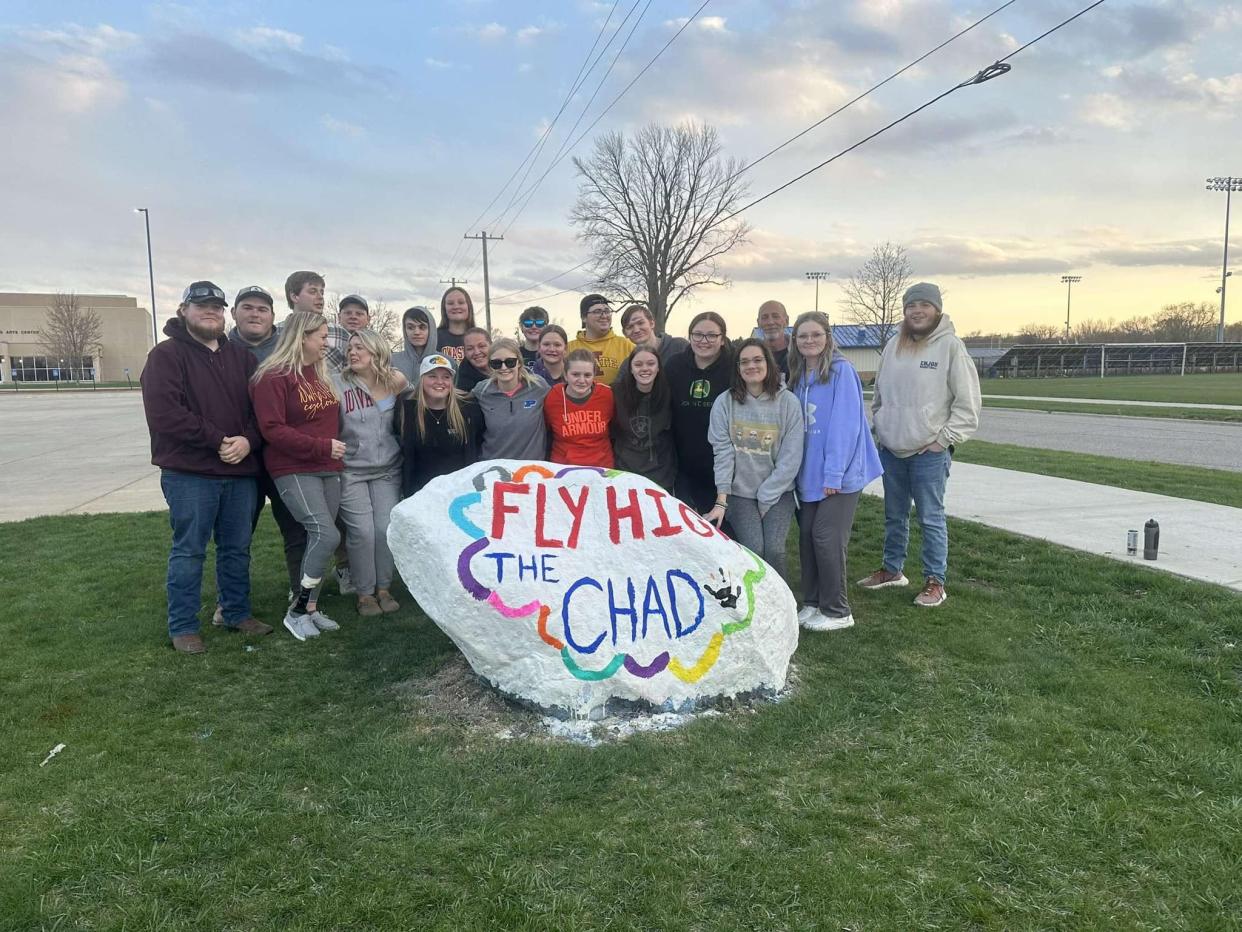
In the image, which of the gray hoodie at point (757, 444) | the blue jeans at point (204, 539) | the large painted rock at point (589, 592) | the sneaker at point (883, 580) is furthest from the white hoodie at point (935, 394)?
the blue jeans at point (204, 539)

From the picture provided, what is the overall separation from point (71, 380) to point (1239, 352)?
90.9 meters

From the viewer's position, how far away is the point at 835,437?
4.71m

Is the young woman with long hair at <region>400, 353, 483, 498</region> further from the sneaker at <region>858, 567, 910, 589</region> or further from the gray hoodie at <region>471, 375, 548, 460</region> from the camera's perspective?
the sneaker at <region>858, 567, 910, 589</region>

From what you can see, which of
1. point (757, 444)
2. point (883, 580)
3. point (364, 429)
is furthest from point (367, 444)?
point (883, 580)

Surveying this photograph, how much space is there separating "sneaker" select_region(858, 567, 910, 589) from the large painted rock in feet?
6.82

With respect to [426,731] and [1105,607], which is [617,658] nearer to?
[426,731]

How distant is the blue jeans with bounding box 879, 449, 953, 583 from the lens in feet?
17.0

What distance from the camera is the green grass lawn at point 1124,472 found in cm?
859

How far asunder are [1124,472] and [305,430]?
32.6 feet

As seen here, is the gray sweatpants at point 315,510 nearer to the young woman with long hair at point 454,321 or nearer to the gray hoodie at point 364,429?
the gray hoodie at point 364,429

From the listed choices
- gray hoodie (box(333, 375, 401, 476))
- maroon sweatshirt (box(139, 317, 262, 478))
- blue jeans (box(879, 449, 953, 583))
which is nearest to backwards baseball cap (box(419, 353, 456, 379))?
gray hoodie (box(333, 375, 401, 476))

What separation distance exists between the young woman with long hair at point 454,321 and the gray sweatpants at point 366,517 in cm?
149

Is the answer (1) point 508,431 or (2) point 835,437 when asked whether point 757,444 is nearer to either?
(2) point 835,437

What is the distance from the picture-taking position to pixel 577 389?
477cm
